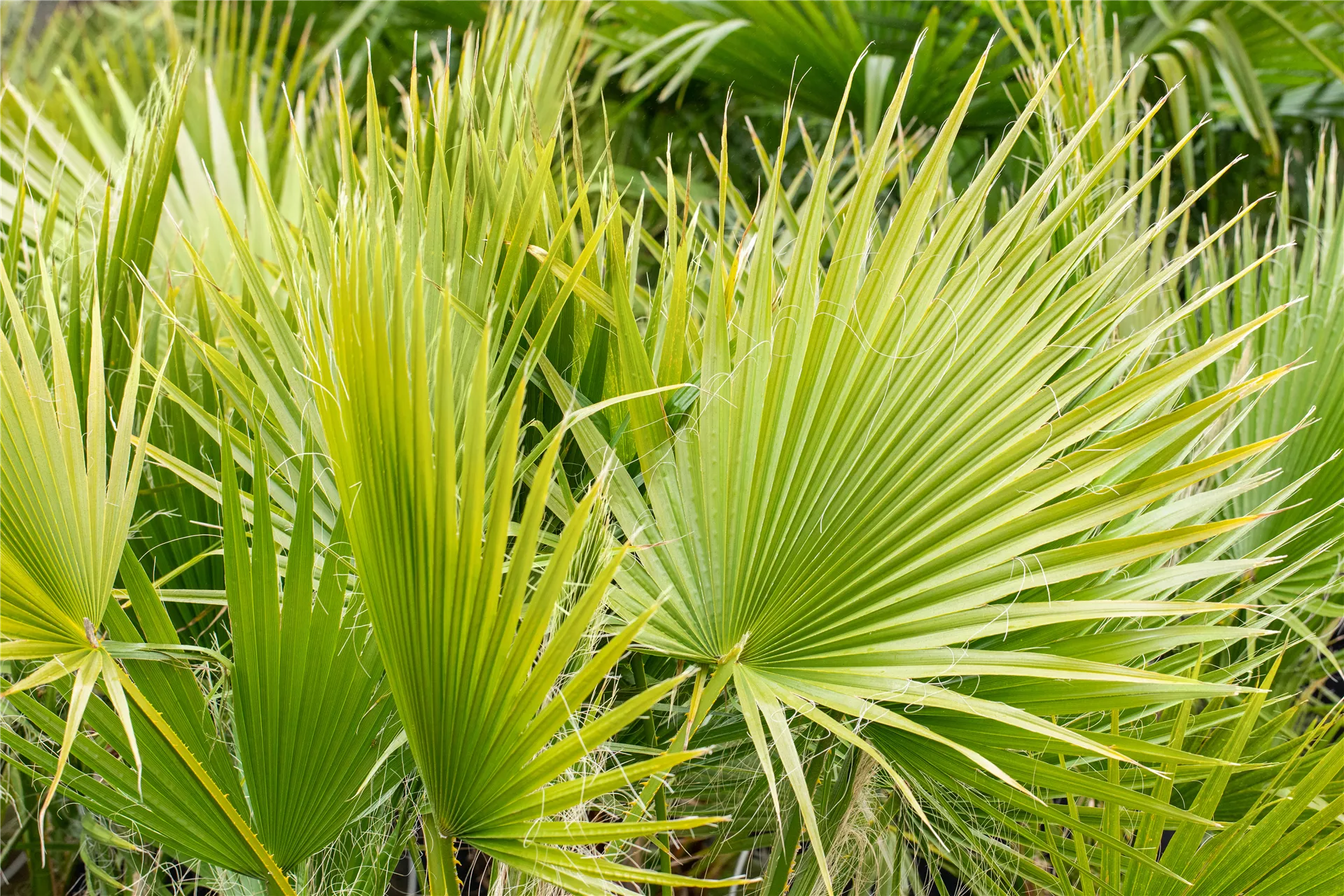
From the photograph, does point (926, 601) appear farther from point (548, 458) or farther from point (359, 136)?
point (359, 136)

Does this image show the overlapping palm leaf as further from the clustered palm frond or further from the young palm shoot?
the young palm shoot

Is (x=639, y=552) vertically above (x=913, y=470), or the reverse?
(x=913, y=470)

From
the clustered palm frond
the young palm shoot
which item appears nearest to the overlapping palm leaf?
the clustered palm frond

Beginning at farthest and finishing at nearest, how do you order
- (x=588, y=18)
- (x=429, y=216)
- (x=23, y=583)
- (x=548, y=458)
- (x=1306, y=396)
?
(x=588, y=18)
(x=1306, y=396)
(x=429, y=216)
(x=23, y=583)
(x=548, y=458)

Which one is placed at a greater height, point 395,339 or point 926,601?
point 395,339

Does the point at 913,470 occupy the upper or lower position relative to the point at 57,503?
upper

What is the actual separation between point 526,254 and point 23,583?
1.51 ft

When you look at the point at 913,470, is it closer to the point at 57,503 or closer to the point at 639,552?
the point at 639,552

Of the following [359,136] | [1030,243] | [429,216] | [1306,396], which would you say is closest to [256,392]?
[429,216]

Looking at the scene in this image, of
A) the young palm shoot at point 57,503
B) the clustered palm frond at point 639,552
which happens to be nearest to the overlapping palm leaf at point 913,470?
the clustered palm frond at point 639,552

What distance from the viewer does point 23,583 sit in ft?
2.02

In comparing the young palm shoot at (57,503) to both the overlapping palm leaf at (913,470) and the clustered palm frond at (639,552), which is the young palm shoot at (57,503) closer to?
the clustered palm frond at (639,552)

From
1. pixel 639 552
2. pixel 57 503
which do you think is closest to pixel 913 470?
pixel 639 552

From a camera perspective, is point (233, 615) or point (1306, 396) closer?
point (233, 615)
